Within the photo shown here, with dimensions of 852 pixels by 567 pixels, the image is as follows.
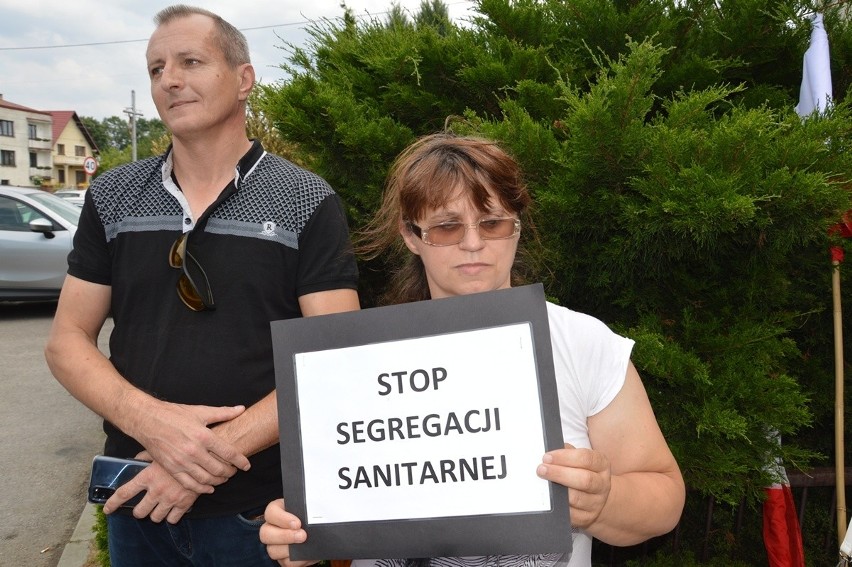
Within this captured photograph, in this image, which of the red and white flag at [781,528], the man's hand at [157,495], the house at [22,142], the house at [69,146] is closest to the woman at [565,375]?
the man's hand at [157,495]

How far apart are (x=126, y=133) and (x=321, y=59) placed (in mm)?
135263

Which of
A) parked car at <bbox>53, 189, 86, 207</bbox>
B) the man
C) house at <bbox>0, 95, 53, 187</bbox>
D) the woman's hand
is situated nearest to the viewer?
the woman's hand

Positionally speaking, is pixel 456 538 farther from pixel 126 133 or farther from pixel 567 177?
pixel 126 133

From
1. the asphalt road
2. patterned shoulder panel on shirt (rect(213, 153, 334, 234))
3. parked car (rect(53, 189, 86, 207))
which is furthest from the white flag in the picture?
parked car (rect(53, 189, 86, 207))

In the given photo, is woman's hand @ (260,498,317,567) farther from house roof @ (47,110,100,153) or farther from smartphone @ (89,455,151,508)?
house roof @ (47,110,100,153)

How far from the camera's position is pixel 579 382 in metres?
1.46

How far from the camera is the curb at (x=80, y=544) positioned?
4.01 m

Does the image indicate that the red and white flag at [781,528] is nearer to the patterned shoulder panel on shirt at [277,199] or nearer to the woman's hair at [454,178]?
the woman's hair at [454,178]

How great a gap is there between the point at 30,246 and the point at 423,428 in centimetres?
966

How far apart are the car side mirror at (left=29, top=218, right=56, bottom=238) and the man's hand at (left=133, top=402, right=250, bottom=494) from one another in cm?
885

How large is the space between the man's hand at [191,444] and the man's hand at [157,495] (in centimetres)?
5

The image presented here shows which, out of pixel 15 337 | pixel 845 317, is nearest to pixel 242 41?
pixel 845 317

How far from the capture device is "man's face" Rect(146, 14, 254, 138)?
6.66 feet

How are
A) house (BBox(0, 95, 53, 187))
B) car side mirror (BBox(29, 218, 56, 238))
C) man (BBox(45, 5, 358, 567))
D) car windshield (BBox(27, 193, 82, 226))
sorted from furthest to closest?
1. house (BBox(0, 95, 53, 187))
2. car windshield (BBox(27, 193, 82, 226))
3. car side mirror (BBox(29, 218, 56, 238))
4. man (BBox(45, 5, 358, 567))
